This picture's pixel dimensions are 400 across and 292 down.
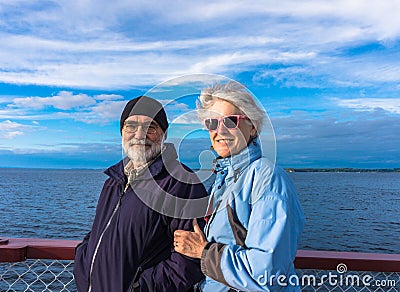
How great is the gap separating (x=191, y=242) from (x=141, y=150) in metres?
0.68

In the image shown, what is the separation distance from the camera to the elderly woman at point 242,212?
174cm

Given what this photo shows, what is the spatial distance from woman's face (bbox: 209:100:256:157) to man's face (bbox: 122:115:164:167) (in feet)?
1.67

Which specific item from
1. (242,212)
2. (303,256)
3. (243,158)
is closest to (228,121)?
(243,158)

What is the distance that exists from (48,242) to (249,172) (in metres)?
1.41

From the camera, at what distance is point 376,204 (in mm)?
48344

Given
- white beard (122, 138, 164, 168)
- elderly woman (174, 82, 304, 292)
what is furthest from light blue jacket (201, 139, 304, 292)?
white beard (122, 138, 164, 168)

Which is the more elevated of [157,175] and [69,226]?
[157,175]

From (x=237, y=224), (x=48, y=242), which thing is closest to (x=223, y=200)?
(x=237, y=224)

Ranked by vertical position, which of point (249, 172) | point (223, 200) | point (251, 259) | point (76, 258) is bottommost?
point (76, 258)

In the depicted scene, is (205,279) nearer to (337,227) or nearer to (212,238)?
(212,238)

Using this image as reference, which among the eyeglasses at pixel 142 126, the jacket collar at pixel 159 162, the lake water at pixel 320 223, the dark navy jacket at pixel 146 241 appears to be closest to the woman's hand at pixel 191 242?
the dark navy jacket at pixel 146 241

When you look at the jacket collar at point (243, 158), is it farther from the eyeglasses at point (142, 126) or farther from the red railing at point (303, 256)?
the red railing at point (303, 256)

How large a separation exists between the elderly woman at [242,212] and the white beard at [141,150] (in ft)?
1.49

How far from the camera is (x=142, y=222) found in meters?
2.30
